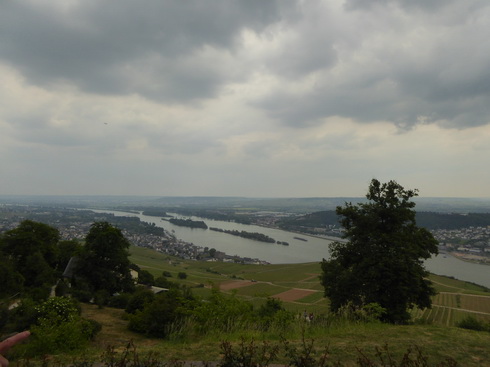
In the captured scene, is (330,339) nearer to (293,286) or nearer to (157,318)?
(157,318)

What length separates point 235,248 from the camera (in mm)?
97750

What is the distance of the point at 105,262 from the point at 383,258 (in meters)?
20.8

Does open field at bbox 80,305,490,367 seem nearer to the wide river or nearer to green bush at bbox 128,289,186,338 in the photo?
green bush at bbox 128,289,186,338

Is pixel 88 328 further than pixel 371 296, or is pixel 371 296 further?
pixel 371 296

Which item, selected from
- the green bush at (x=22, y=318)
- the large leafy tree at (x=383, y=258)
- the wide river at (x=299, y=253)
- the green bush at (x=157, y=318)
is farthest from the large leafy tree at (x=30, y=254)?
the wide river at (x=299, y=253)

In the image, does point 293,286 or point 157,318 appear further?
point 293,286

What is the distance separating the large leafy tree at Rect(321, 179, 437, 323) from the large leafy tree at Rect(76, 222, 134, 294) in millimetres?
16598

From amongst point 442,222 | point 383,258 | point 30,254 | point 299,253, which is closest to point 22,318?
point 30,254

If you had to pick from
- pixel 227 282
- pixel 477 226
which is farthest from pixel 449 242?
pixel 227 282

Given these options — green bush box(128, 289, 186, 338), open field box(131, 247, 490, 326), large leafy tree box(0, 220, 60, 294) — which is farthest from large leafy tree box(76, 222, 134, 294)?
green bush box(128, 289, 186, 338)

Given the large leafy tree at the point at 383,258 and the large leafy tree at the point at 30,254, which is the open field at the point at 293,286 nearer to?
the large leafy tree at the point at 383,258

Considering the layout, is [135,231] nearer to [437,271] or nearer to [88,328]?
[437,271]

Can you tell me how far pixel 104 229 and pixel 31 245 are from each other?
509 centimetres

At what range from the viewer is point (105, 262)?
23.7 meters
